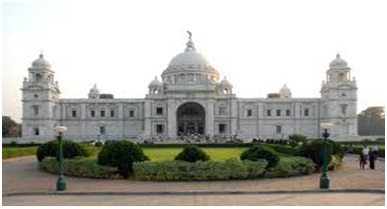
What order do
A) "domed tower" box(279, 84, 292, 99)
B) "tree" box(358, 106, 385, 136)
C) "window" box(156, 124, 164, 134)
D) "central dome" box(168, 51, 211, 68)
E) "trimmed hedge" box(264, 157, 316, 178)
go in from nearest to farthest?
1. "trimmed hedge" box(264, 157, 316, 178)
2. "window" box(156, 124, 164, 134)
3. "central dome" box(168, 51, 211, 68)
4. "domed tower" box(279, 84, 292, 99)
5. "tree" box(358, 106, 385, 136)

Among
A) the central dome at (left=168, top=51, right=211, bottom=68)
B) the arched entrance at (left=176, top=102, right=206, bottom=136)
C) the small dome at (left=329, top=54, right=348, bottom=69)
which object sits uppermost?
the central dome at (left=168, top=51, right=211, bottom=68)

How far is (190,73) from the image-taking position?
79.9 meters

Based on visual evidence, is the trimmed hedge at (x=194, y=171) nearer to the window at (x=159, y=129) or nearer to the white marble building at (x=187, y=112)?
the white marble building at (x=187, y=112)

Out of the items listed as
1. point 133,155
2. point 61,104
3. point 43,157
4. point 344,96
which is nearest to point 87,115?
point 61,104

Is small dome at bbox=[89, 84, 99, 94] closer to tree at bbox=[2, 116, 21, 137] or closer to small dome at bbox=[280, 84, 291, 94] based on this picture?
tree at bbox=[2, 116, 21, 137]

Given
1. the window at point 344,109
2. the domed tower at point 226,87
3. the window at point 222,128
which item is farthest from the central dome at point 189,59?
the window at point 344,109

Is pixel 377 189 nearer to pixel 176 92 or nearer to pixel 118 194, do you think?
pixel 118 194

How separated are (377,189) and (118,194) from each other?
314 inches

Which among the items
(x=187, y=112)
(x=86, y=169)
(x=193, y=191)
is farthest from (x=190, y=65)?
(x=193, y=191)

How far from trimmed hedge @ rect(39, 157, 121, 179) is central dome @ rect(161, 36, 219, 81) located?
193ft

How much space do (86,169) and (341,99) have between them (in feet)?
179

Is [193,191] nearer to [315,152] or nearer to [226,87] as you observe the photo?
[315,152]

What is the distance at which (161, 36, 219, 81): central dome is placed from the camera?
80.4 metres

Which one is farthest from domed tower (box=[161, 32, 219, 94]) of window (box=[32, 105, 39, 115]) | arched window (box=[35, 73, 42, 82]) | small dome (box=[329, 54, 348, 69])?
window (box=[32, 105, 39, 115])
